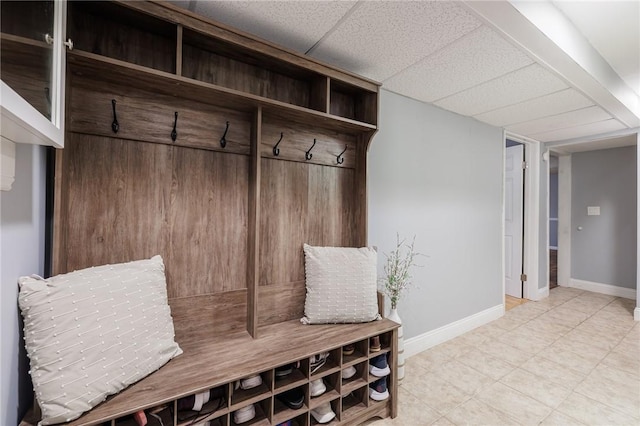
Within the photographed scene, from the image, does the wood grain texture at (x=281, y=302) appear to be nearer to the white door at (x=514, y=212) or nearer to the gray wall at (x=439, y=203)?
the gray wall at (x=439, y=203)

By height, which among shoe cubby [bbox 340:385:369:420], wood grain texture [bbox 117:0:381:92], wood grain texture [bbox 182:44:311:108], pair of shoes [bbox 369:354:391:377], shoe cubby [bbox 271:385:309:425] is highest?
wood grain texture [bbox 117:0:381:92]

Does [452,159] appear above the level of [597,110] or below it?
below

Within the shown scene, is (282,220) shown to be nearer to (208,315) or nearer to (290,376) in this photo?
(208,315)

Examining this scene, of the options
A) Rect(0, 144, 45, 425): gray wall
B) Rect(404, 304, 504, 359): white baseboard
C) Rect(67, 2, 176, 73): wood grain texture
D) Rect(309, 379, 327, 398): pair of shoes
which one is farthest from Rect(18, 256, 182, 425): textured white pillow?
Rect(404, 304, 504, 359): white baseboard

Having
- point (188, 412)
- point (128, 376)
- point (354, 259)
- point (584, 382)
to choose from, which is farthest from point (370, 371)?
point (584, 382)

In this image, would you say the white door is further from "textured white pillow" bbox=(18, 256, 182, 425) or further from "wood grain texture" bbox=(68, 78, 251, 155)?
"textured white pillow" bbox=(18, 256, 182, 425)

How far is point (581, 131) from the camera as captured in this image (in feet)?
11.3

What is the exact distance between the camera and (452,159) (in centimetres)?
276

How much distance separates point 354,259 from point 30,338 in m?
1.44

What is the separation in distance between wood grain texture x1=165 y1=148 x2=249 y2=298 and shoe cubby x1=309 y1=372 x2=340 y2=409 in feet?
2.29

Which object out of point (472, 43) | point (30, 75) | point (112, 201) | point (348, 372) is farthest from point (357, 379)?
point (472, 43)

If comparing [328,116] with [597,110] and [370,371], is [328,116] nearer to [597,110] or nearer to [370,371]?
[370,371]

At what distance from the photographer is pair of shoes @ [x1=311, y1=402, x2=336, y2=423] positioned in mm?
1535

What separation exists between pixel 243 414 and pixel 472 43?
2.25m
